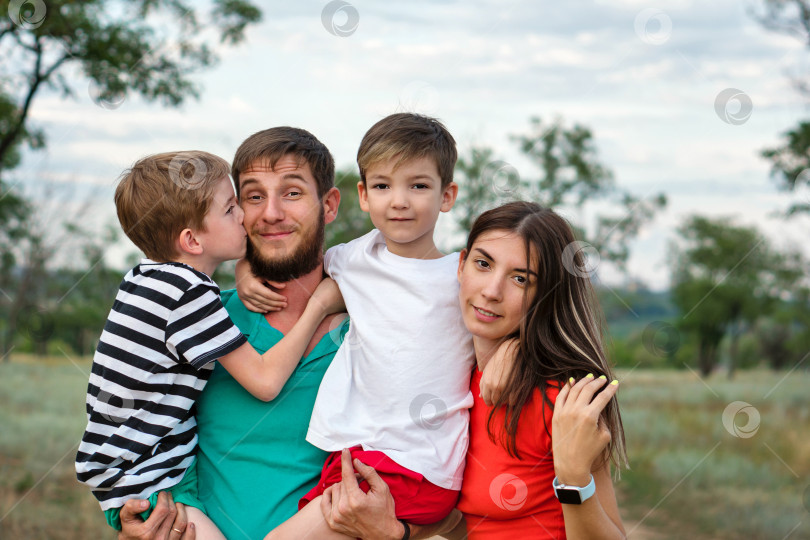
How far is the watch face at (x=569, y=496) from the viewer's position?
2611 millimetres

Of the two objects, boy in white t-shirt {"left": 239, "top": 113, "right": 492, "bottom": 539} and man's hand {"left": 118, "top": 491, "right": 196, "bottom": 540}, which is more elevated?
boy in white t-shirt {"left": 239, "top": 113, "right": 492, "bottom": 539}

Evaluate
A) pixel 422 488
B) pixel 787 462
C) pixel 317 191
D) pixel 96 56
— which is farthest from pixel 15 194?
pixel 787 462

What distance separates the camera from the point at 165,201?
3.03m

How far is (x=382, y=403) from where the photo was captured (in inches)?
117

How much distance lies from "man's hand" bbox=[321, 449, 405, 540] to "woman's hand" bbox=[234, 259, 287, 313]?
0.81 metres

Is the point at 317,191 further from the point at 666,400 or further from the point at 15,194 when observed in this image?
the point at 666,400

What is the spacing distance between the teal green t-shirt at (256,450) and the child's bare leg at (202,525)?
0.07 m

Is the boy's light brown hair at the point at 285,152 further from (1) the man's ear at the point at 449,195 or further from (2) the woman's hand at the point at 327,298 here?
(1) the man's ear at the point at 449,195

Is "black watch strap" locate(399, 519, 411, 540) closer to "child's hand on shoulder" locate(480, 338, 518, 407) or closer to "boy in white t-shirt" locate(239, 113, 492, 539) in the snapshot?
"boy in white t-shirt" locate(239, 113, 492, 539)

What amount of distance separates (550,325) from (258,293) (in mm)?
1321

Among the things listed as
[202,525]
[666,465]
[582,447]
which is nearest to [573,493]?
[582,447]

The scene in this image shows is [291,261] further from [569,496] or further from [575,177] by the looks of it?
[575,177]

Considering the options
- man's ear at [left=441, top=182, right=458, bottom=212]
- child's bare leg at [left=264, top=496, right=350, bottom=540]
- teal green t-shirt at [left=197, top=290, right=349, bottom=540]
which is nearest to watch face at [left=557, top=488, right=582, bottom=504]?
child's bare leg at [left=264, top=496, right=350, bottom=540]

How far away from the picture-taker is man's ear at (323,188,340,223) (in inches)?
136
